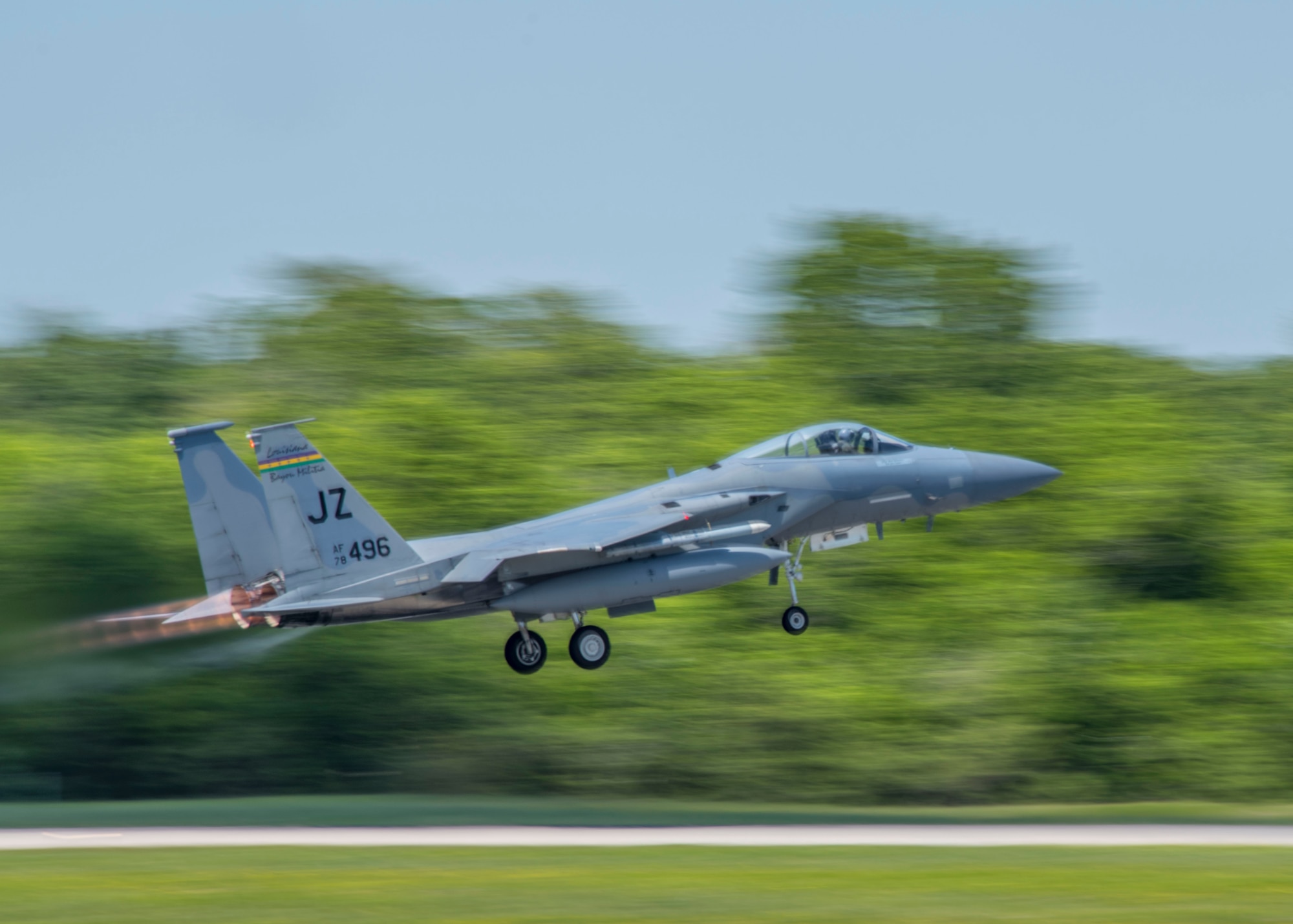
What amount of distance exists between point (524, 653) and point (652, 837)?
3.66 m

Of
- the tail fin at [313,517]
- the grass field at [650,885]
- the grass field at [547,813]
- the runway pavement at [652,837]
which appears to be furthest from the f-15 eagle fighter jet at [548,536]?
the grass field at [547,813]

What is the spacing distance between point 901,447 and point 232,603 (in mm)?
11475

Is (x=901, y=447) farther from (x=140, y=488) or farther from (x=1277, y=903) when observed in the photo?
(x=140, y=488)

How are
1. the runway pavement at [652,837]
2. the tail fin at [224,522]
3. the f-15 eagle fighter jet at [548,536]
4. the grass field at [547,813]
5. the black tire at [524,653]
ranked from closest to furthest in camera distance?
the runway pavement at [652,837] → the f-15 eagle fighter jet at [548,536] → the tail fin at [224,522] → the black tire at [524,653] → the grass field at [547,813]

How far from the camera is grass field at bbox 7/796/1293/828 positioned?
90.0ft

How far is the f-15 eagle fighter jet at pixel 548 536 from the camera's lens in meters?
22.9

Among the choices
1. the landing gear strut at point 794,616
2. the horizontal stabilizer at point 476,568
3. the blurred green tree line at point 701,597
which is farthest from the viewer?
the blurred green tree line at point 701,597

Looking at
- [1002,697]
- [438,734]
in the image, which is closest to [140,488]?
[438,734]

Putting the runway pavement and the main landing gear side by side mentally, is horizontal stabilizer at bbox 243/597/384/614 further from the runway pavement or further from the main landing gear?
the runway pavement

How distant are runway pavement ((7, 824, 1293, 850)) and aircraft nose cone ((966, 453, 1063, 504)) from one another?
5.77 metres

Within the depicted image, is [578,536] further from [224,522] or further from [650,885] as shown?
[650,885]

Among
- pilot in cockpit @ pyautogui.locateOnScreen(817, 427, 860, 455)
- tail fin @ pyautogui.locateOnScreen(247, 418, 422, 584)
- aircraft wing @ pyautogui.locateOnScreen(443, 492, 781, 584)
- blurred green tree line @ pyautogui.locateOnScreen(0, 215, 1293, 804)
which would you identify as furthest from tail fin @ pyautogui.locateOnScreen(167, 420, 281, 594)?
blurred green tree line @ pyautogui.locateOnScreen(0, 215, 1293, 804)

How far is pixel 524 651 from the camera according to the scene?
2456cm

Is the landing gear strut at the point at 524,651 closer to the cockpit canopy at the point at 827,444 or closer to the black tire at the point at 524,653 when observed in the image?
the black tire at the point at 524,653
